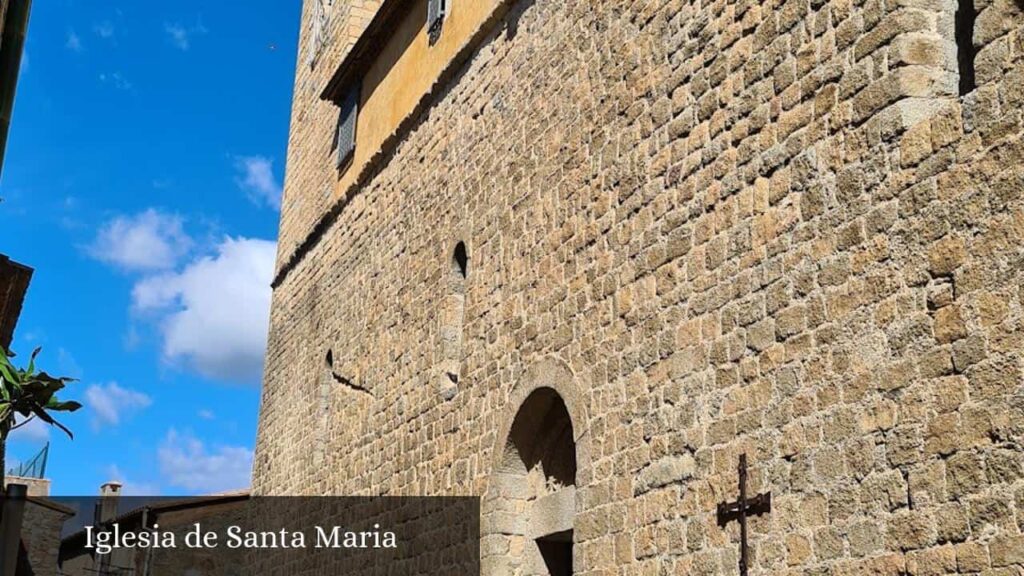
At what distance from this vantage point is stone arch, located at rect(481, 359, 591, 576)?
812 cm

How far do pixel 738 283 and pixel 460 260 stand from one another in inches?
173

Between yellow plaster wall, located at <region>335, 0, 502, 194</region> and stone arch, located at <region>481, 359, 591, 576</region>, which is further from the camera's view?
yellow plaster wall, located at <region>335, 0, 502, 194</region>

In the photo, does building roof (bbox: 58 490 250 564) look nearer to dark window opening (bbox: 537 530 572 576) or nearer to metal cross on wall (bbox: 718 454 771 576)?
dark window opening (bbox: 537 530 572 576)

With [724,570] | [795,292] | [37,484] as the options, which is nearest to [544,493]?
[724,570]

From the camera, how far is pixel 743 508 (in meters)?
5.72

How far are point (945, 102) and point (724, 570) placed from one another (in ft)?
7.89

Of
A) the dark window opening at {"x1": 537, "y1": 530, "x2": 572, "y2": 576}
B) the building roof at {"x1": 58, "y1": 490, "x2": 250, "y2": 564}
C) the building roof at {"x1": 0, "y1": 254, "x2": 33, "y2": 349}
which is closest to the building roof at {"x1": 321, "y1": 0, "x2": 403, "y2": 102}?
the building roof at {"x1": 0, "y1": 254, "x2": 33, "y2": 349}

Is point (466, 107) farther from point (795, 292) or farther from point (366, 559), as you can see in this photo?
point (795, 292)

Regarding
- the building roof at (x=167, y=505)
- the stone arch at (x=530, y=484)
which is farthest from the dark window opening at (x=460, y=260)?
the building roof at (x=167, y=505)

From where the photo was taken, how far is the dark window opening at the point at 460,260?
1007 centimetres

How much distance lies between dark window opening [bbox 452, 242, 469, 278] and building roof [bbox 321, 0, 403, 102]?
3.32m

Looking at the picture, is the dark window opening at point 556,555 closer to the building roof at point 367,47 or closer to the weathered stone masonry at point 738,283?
the weathered stone masonry at point 738,283

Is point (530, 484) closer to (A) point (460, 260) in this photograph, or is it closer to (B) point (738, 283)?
(A) point (460, 260)

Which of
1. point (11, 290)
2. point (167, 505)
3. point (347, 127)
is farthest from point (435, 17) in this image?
point (167, 505)
